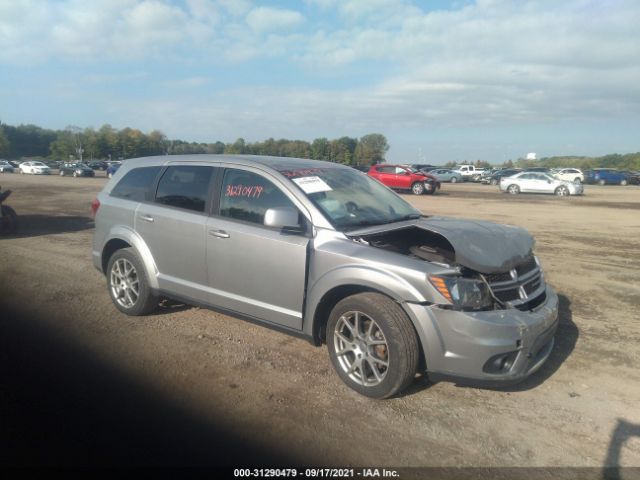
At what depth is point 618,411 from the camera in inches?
140

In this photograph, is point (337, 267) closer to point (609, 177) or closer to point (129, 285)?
point (129, 285)

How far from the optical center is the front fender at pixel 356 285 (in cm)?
345

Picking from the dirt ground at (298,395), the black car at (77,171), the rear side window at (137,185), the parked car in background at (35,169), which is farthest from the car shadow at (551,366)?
the parked car in background at (35,169)

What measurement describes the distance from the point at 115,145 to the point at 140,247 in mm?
99934

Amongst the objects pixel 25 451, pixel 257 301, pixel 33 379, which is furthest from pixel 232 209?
pixel 25 451

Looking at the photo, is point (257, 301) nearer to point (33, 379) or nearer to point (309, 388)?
point (309, 388)

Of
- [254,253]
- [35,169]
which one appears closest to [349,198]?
[254,253]

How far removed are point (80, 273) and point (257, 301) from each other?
4.30 metres

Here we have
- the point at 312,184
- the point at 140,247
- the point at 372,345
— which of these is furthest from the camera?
the point at 140,247

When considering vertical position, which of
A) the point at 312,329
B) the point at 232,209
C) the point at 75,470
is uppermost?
the point at 232,209

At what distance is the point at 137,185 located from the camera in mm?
5406

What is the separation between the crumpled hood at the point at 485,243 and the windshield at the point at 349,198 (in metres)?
0.47

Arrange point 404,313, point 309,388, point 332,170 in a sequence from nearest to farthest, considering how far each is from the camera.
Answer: point 404,313 → point 309,388 → point 332,170

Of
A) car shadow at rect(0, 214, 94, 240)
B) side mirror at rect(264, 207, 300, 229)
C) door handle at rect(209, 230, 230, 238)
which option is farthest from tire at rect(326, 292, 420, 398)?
car shadow at rect(0, 214, 94, 240)
